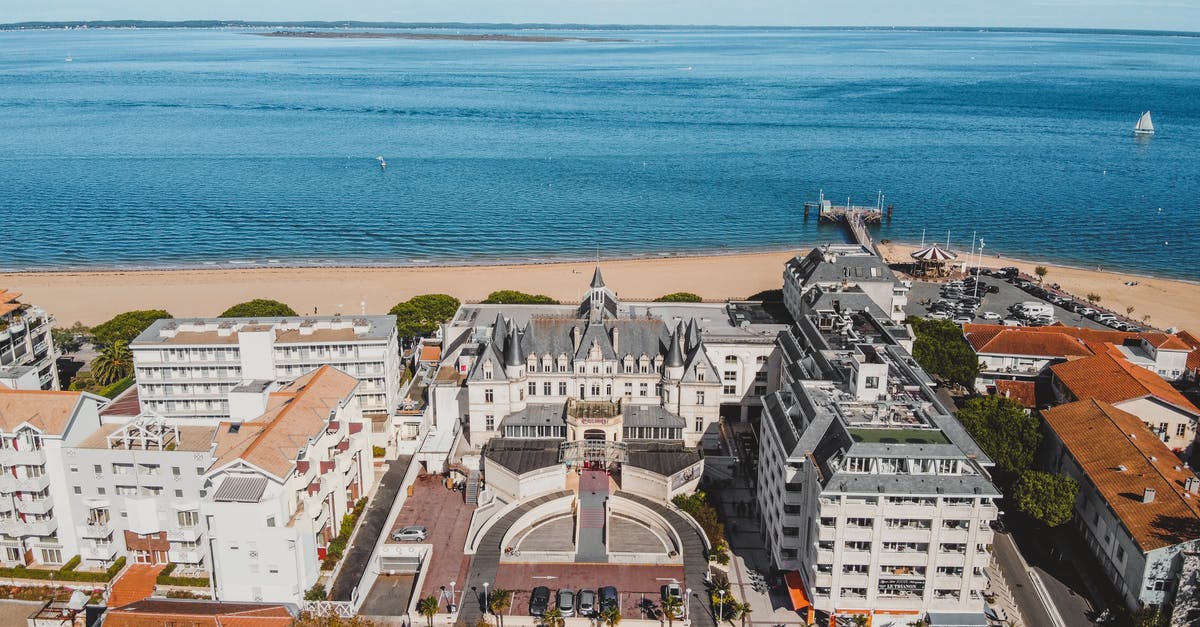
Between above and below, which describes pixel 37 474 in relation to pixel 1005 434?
above

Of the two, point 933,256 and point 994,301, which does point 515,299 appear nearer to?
point 994,301

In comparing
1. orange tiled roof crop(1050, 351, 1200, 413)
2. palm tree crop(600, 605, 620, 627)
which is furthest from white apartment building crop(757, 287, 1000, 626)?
orange tiled roof crop(1050, 351, 1200, 413)

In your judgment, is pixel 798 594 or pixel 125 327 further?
pixel 125 327

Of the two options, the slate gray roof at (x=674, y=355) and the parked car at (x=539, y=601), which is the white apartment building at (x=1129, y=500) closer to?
the slate gray roof at (x=674, y=355)

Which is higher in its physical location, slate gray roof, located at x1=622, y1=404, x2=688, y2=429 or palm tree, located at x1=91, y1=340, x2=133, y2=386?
palm tree, located at x1=91, y1=340, x2=133, y2=386

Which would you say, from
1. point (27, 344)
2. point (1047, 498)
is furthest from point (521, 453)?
point (27, 344)

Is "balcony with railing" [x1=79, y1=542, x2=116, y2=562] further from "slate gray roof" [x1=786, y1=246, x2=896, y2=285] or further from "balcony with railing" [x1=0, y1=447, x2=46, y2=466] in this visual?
"slate gray roof" [x1=786, y1=246, x2=896, y2=285]

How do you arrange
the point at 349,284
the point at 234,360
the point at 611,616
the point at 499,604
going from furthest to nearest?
1. the point at 349,284
2. the point at 234,360
3. the point at 499,604
4. the point at 611,616
